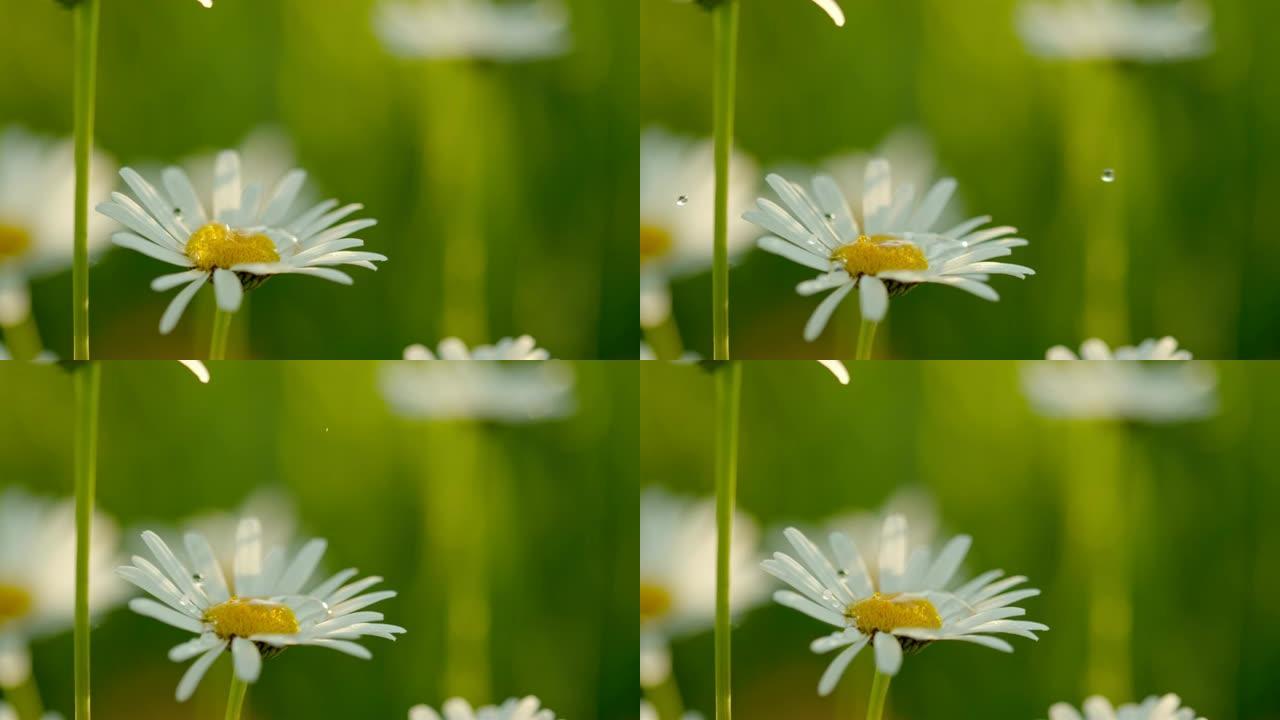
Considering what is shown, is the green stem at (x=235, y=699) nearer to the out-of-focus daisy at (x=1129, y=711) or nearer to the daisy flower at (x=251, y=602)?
the daisy flower at (x=251, y=602)

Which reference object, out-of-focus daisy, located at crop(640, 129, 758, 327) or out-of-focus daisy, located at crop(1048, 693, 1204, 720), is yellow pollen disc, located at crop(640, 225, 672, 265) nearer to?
out-of-focus daisy, located at crop(640, 129, 758, 327)

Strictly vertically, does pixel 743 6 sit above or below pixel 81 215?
above

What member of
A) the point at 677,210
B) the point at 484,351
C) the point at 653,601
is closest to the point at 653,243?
the point at 677,210

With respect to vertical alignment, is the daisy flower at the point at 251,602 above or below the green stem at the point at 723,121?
below

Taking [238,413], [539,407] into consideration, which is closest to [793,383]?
[539,407]

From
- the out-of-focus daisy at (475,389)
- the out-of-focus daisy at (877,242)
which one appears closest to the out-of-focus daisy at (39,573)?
the out-of-focus daisy at (475,389)

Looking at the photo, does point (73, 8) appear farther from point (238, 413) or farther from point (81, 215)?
point (238, 413)

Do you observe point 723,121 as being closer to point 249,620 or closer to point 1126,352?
point 1126,352
